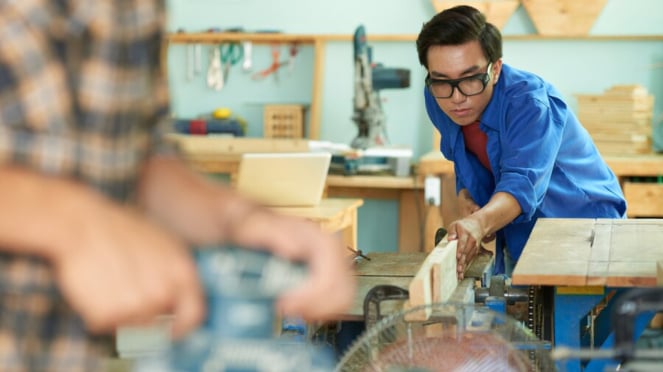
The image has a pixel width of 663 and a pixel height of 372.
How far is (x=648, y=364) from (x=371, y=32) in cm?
565

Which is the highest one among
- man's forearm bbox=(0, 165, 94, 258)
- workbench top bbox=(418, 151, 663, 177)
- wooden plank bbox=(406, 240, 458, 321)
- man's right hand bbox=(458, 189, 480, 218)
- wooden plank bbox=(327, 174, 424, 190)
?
man's forearm bbox=(0, 165, 94, 258)

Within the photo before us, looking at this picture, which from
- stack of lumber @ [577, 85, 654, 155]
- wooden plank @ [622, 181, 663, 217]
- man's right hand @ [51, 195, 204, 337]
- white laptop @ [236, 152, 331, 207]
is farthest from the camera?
stack of lumber @ [577, 85, 654, 155]

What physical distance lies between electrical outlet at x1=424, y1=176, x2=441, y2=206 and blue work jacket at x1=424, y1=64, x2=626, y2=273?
1703 mm

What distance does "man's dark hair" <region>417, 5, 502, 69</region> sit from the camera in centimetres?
370

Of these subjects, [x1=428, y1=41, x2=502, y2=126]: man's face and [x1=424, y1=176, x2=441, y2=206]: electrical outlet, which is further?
[x1=424, y1=176, x2=441, y2=206]: electrical outlet

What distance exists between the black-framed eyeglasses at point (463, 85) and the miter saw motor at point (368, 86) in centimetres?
242

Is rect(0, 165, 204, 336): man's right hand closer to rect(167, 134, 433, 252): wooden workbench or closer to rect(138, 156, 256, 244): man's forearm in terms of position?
rect(138, 156, 256, 244): man's forearm

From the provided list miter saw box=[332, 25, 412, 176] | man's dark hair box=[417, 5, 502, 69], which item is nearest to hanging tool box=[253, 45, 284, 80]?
miter saw box=[332, 25, 412, 176]

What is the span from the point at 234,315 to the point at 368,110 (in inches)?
205

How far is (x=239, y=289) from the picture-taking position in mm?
1005

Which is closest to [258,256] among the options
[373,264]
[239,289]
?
[239,289]

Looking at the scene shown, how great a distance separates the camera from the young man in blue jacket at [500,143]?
3.54 meters

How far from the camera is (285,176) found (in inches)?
201

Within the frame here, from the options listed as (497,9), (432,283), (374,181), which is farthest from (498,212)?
(497,9)
